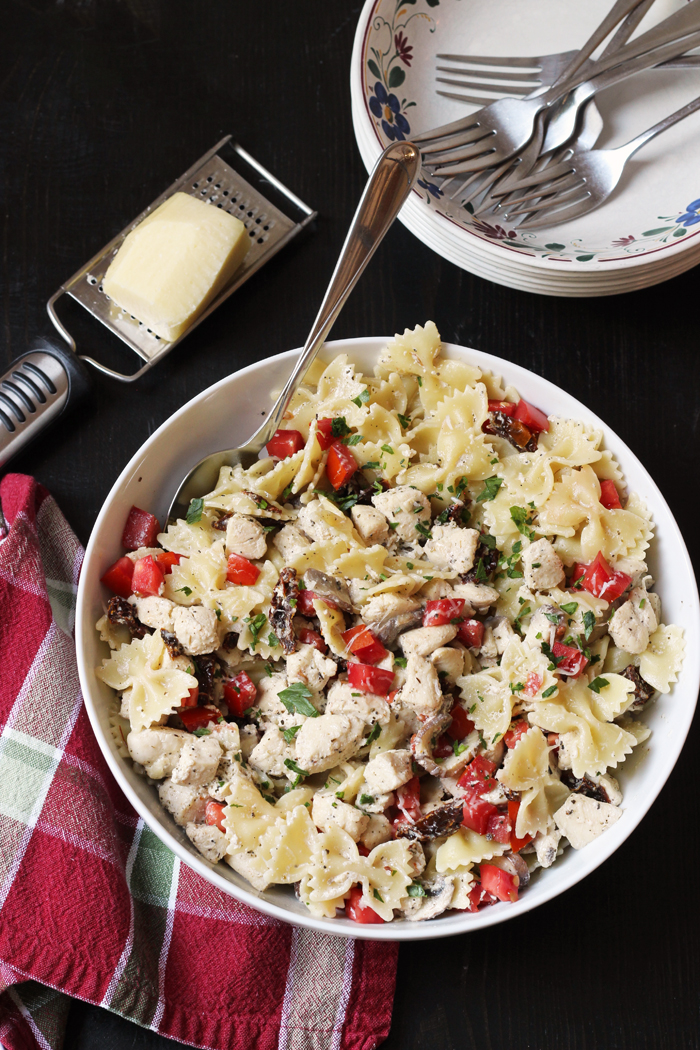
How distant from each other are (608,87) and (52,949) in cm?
466

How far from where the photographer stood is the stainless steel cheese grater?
4.21 metres

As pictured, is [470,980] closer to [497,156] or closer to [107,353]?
[107,353]

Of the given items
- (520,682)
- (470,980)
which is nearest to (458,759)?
(520,682)

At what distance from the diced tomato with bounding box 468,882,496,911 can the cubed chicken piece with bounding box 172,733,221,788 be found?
3.65 ft

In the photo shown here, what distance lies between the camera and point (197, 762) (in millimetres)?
3406

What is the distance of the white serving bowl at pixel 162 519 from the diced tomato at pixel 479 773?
45cm

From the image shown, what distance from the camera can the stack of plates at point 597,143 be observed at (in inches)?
156

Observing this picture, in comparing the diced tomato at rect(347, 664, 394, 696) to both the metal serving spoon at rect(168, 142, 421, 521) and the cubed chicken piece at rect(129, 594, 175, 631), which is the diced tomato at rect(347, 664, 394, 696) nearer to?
the cubed chicken piece at rect(129, 594, 175, 631)

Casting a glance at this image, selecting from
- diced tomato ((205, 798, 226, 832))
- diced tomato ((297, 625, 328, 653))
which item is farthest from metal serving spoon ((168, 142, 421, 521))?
diced tomato ((205, 798, 226, 832))

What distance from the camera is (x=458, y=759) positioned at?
3533 mm

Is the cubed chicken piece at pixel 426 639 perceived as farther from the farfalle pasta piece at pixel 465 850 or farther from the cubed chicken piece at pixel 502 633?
the farfalle pasta piece at pixel 465 850

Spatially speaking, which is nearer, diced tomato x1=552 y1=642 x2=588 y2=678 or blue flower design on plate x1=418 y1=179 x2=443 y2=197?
diced tomato x1=552 y1=642 x2=588 y2=678

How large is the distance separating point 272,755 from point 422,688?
67 cm

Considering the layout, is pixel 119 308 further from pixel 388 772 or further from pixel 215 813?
pixel 388 772
